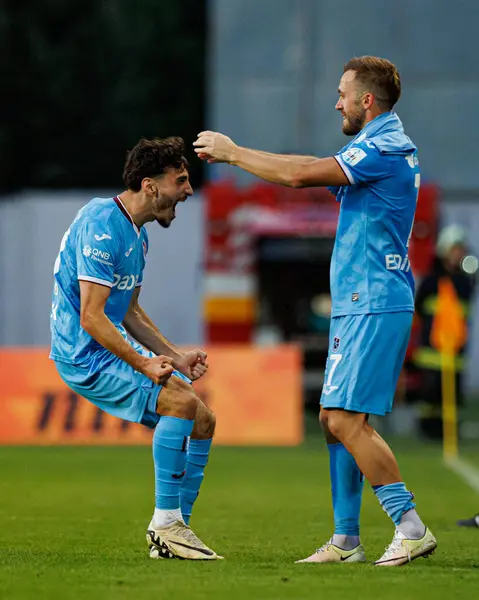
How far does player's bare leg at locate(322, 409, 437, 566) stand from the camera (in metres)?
6.95

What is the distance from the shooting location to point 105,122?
42.4m

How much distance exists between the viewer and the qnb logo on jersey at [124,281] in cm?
739

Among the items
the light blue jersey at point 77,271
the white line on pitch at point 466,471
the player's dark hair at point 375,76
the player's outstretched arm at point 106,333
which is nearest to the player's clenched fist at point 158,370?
the player's outstretched arm at point 106,333

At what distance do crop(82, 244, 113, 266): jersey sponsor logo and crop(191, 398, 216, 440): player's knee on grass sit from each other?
0.85 metres

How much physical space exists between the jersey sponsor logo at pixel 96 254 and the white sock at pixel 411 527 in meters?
1.87

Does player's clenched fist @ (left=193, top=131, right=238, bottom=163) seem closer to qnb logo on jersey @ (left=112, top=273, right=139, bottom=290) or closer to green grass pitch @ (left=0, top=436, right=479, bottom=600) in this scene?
qnb logo on jersey @ (left=112, top=273, right=139, bottom=290)

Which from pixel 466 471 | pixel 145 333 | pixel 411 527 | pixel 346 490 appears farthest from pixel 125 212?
pixel 466 471

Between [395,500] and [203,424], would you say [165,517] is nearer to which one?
[203,424]

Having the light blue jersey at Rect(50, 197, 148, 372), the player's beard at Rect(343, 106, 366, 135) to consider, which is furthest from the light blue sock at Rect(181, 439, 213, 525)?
the player's beard at Rect(343, 106, 366, 135)

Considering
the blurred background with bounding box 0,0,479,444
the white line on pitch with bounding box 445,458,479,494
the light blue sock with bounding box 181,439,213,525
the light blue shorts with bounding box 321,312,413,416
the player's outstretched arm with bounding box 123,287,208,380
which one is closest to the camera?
the light blue shorts with bounding box 321,312,413,416

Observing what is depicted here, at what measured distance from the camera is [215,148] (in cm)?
690

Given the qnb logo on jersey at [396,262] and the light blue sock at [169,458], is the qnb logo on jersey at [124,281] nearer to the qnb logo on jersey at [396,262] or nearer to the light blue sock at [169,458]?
the light blue sock at [169,458]

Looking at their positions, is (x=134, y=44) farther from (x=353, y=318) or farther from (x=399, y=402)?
(x=353, y=318)

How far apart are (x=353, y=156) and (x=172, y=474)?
1.76 meters
